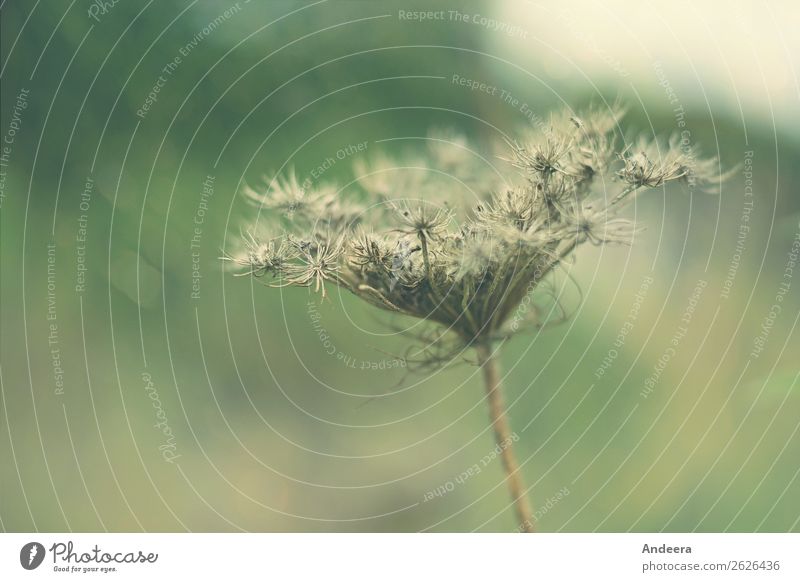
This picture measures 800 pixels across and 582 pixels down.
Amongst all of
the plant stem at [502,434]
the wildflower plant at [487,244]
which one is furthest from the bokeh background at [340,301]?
the wildflower plant at [487,244]

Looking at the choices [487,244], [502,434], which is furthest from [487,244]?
[502,434]

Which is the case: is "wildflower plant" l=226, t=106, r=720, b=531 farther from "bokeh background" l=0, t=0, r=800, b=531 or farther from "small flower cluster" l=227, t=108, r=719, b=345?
"bokeh background" l=0, t=0, r=800, b=531

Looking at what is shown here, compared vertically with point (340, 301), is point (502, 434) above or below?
below

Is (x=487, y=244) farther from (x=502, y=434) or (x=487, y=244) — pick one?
(x=502, y=434)

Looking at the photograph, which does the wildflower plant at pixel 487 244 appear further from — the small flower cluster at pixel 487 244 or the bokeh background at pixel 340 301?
the bokeh background at pixel 340 301

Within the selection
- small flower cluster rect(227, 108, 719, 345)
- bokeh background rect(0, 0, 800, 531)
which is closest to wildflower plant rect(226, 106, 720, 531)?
small flower cluster rect(227, 108, 719, 345)

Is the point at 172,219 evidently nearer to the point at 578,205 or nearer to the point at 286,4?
the point at 286,4

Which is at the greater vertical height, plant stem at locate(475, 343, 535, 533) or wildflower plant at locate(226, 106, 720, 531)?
wildflower plant at locate(226, 106, 720, 531)
